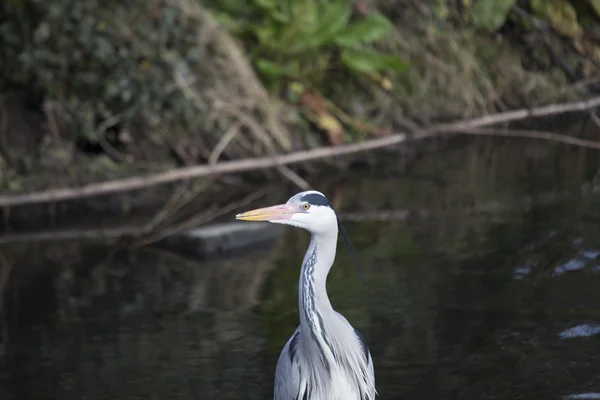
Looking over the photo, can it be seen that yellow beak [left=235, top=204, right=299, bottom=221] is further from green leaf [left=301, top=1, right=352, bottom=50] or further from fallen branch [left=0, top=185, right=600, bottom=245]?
green leaf [left=301, top=1, right=352, bottom=50]

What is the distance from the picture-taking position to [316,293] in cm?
446

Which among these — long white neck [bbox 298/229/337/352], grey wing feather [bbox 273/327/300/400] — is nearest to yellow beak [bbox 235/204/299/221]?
long white neck [bbox 298/229/337/352]

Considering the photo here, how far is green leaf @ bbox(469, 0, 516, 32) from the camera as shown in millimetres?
12391

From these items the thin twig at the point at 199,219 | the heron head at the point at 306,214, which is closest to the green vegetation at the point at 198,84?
the thin twig at the point at 199,219

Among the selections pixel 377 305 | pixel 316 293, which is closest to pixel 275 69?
pixel 377 305

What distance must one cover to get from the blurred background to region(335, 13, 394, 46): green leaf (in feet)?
0.11

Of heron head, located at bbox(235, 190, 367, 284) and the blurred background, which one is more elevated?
heron head, located at bbox(235, 190, 367, 284)

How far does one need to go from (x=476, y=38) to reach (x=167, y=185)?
15.8ft

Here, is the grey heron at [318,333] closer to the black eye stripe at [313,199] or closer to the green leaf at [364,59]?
the black eye stripe at [313,199]

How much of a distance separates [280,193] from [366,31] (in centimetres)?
233

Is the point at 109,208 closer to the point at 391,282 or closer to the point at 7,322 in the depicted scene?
the point at 7,322

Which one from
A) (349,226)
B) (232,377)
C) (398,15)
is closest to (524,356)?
(232,377)

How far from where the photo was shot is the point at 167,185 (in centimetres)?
973

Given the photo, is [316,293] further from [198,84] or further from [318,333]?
[198,84]
